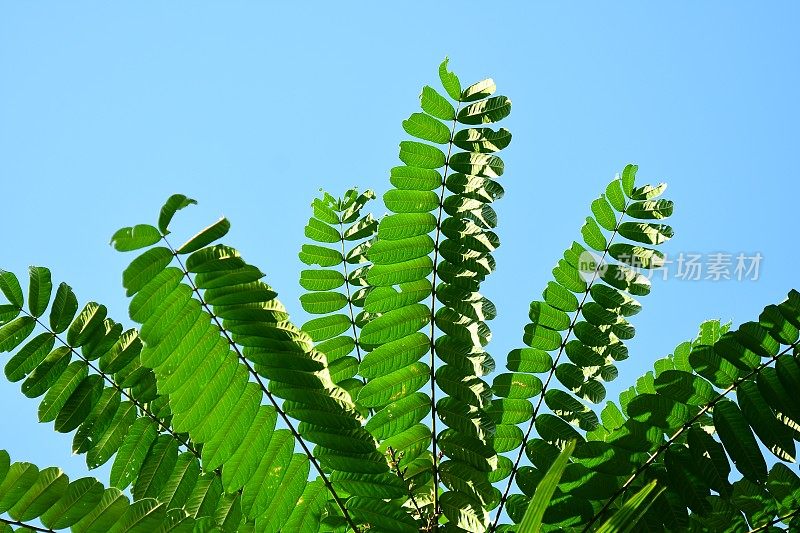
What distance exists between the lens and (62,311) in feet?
8.52

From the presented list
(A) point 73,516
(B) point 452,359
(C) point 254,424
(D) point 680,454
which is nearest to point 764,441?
(D) point 680,454

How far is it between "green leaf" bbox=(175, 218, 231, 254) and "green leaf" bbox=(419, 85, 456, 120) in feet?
3.16

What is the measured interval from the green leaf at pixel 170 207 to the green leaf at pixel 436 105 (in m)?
1.00

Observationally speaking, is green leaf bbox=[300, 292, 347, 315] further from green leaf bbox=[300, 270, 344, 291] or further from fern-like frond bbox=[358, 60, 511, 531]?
fern-like frond bbox=[358, 60, 511, 531]

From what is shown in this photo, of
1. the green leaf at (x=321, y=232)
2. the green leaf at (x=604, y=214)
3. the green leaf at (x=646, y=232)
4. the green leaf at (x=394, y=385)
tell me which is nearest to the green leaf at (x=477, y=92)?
the green leaf at (x=604, y=214)

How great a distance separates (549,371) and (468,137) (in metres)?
0.80

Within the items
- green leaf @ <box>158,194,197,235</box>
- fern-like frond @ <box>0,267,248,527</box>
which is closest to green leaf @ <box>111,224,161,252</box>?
green leaf @ <box>158,194,197,235</box>

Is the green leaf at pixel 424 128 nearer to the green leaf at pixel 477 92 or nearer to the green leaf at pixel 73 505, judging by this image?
the green leaf at pixel 477 92

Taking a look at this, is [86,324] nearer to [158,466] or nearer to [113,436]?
[113,436]

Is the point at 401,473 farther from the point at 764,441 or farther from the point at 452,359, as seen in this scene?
the point at 764,441

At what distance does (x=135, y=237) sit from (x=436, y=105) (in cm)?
116

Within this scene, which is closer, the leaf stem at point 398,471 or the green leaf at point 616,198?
the leaf stem at point 398,471

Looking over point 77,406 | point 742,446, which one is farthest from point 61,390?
point 742,446

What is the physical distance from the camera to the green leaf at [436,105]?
111 inches
